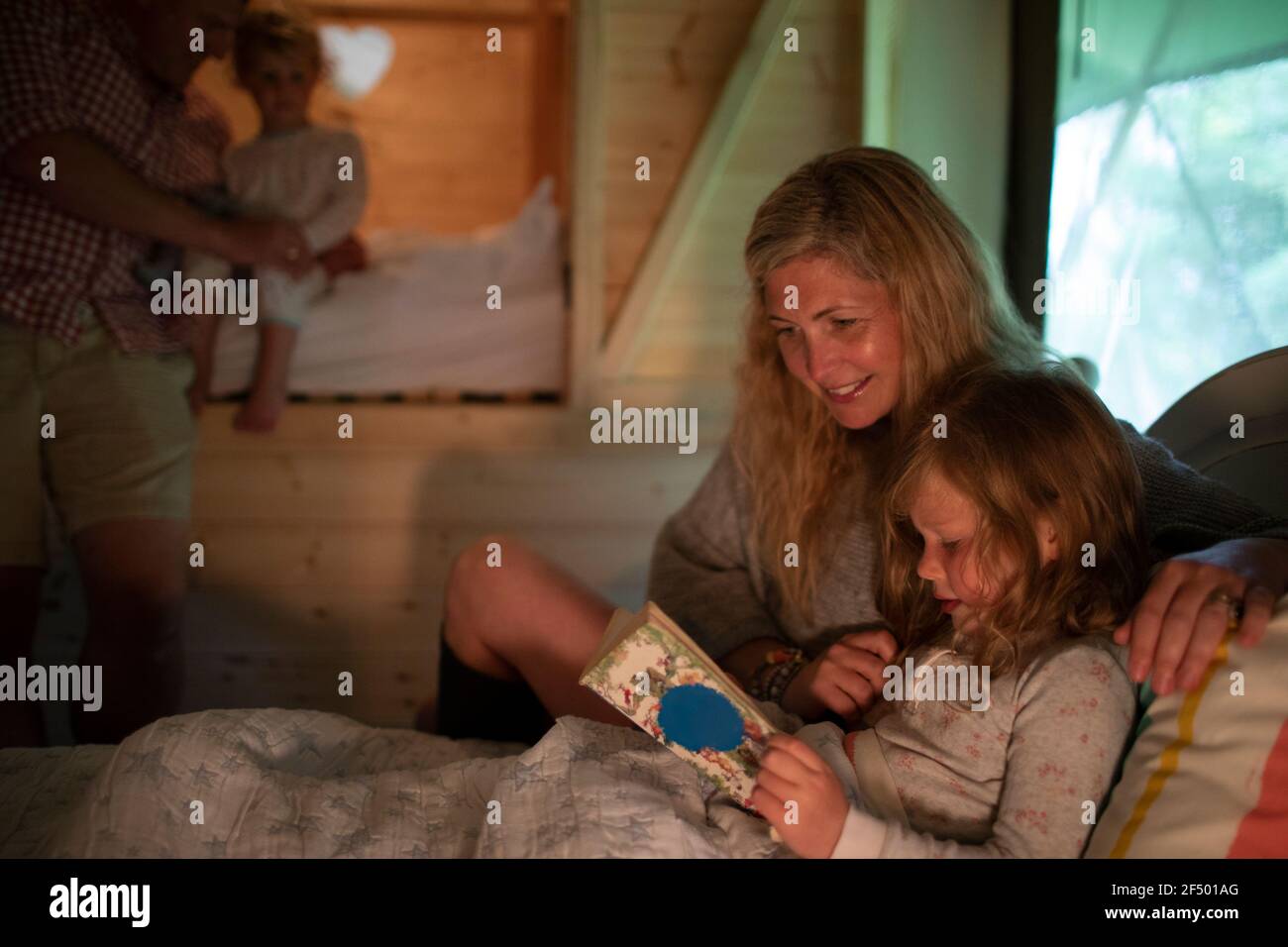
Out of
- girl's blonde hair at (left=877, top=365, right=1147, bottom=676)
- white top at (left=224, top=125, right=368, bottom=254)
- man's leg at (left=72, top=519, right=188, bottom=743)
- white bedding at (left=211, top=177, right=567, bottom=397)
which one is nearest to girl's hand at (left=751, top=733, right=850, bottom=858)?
girl's blonde hair at (left=877, top=365, right=1147, bottom=676)

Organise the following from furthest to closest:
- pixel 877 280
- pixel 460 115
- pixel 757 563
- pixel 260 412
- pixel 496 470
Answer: pixel 460 115 < pixel 496 470 < pixel 260 412 < pixel 757 563 < pixel 877 280

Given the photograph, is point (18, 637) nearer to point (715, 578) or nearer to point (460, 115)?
point (715, 578)

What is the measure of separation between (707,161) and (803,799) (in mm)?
1412

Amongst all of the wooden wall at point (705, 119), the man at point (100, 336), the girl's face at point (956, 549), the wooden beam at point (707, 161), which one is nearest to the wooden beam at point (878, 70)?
the wooden wall at point (705, 119)

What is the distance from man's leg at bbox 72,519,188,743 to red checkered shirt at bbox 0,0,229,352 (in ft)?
0.95

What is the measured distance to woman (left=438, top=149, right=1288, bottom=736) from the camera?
115cm

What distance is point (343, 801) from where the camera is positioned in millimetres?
1022

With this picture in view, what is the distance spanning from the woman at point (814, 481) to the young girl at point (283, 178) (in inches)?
33.6

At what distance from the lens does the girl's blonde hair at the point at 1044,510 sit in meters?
0.96

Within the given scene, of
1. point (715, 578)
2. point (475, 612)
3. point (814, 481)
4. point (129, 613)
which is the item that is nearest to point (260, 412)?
point (129, 613)

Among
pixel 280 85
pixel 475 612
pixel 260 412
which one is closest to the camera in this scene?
pixel 475 612

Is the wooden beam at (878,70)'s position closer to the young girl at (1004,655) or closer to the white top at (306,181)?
the white top at (306,181)
